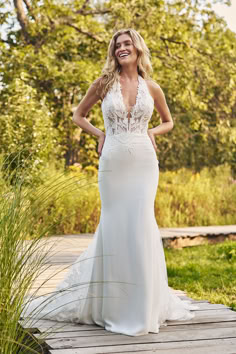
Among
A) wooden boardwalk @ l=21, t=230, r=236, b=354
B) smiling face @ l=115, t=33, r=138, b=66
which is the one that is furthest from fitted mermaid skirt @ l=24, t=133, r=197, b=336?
smiling face @ l=115, t=33, r=138, b=66

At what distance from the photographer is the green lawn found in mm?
5547

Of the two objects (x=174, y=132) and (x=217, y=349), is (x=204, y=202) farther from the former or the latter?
(x=217, y=349)

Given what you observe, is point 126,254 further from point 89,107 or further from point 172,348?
point 89,107

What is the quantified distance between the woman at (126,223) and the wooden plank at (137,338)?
13cm

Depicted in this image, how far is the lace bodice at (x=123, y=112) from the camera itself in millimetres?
3844

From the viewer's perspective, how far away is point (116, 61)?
3.98 m

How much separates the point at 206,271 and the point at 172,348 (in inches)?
145

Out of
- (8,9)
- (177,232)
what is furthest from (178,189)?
(8,9)

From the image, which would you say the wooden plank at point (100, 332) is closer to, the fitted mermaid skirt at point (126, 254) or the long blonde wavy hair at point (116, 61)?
the fitted mermaid skirt at point (126, 254)

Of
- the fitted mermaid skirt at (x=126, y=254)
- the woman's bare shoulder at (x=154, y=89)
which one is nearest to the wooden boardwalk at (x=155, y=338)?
the fitted mermaid skirt at (x=126, y=254)

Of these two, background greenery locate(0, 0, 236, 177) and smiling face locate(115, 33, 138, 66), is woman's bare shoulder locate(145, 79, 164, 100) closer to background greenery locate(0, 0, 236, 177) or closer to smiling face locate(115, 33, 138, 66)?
smiling face locate(115, 33, 138, 66)

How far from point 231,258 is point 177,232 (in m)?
1.86

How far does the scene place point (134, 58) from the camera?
155 inches

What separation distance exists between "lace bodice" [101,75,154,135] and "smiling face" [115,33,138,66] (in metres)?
0.16
